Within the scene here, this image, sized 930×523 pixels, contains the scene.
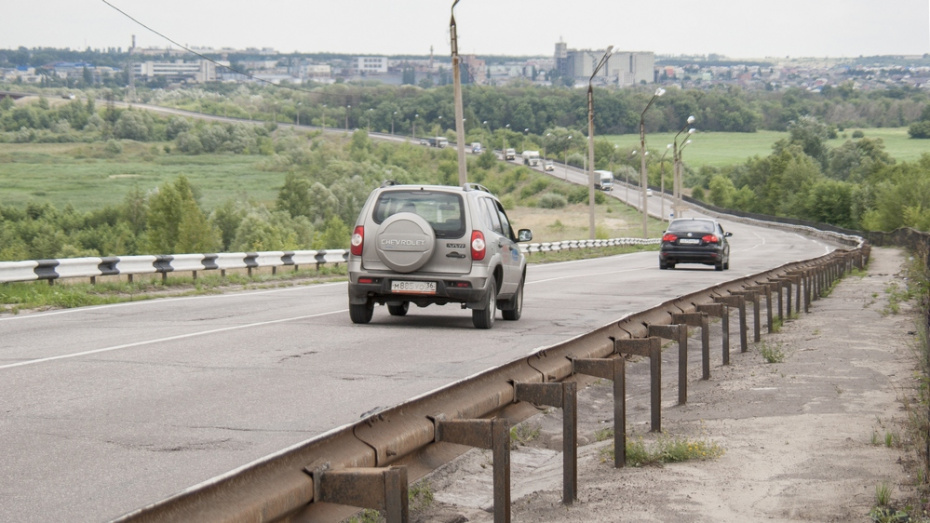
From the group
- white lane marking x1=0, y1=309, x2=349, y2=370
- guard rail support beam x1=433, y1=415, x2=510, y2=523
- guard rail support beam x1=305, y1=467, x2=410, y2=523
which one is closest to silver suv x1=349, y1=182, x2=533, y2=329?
white lane marking x1=0, y1=309, x2=349, y2=370

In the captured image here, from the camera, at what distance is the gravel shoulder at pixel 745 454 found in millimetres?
6328

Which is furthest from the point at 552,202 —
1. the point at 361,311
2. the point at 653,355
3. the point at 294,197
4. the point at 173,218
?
the point at 653,355

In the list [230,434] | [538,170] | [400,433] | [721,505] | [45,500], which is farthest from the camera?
[538,170]

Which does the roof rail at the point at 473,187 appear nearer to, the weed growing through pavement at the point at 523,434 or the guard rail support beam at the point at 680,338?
the guard rail support beam at the point at 680,338

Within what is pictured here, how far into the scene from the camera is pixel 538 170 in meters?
166

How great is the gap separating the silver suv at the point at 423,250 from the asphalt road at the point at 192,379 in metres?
0.51

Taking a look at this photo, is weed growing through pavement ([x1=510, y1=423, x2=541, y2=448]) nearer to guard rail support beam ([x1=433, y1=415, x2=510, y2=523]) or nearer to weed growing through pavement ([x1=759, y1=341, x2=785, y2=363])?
guard rail support beam ([x1=433, y1=415, x2=510, y2=523])

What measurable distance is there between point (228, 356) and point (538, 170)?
15545cm

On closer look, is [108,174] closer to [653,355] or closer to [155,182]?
[155,182]

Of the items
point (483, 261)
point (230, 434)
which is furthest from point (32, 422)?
point (483, 261)

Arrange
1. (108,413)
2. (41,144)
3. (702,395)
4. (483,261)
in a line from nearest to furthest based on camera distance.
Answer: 1. (108,413)
2. (702,395)
3. (483,261)
4. (41,144)

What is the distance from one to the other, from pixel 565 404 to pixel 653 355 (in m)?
2.40

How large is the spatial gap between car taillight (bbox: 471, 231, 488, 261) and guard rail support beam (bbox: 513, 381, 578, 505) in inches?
313

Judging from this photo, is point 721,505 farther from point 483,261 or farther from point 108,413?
point 483,261
